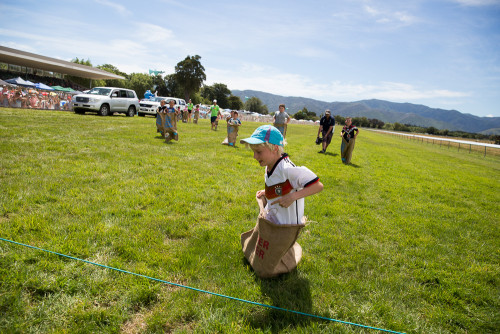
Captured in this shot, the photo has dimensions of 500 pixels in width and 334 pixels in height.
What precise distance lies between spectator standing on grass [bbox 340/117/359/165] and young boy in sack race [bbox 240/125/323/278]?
847 centimetres

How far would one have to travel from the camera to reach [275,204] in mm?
2691

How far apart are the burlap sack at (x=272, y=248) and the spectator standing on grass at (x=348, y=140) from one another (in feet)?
27.2

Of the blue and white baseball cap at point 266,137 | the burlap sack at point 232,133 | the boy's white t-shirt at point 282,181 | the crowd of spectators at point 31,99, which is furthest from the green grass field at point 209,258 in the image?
the crowd of spectators at point 31,99

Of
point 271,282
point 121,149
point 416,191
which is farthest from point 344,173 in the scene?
point 121,149

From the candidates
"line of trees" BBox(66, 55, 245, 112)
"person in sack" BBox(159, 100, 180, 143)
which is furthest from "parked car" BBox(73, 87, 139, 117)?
"line of trees" BBox(66, 55, 245, 112)

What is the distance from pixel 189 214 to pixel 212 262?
1.37m

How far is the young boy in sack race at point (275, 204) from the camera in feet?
8.30

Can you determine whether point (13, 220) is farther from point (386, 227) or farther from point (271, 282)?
point (386, 227)

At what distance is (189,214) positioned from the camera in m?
4.18

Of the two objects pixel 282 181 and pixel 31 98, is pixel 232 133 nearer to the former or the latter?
pixel 282 181

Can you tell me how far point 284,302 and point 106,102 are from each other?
66.2 ft

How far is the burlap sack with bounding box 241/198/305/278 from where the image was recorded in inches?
101

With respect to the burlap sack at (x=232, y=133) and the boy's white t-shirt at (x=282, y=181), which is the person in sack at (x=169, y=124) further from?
the boy's white t-shirt at (x=282, y=181)

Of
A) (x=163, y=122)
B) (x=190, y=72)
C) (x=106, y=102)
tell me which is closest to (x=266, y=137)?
(x=163, y=122)
